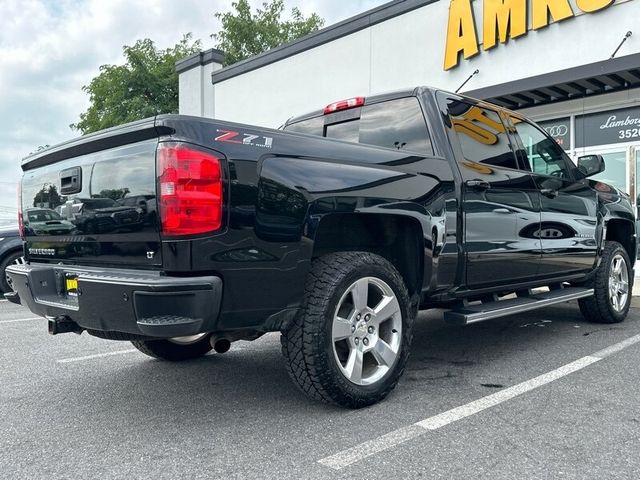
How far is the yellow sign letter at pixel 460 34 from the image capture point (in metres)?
11.0

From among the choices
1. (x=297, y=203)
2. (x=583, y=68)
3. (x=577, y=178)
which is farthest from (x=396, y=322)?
(x=583, y=68)

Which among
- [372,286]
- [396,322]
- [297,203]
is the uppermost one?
[297,203]

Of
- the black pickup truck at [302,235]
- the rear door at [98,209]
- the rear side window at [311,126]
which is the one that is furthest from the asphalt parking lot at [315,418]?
the rear side window at [311,126]

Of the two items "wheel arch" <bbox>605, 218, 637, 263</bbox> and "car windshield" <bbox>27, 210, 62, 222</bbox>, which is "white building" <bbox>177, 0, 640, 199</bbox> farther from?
"car windshield" <bbox>27, 210, 62, 222</bbox>

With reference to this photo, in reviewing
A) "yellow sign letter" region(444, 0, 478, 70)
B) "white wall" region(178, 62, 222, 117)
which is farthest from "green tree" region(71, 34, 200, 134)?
"yellow sign letter" region(444, 0, 478, 70)

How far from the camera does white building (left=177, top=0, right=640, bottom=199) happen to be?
948cm

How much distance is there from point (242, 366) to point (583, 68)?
807cm

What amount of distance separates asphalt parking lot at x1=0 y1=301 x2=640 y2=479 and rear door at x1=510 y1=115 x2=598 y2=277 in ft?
2.43

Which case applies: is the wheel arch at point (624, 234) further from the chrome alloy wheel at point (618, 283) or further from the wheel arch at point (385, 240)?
the wheel arch at point (385, 240)

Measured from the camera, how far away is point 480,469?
2.41m

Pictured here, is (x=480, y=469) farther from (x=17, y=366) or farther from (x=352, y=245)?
(x=17, y=366)

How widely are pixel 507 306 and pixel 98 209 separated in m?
2.80

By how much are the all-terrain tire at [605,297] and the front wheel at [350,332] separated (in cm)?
293

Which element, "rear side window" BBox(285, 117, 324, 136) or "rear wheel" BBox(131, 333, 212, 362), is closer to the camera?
"rear wheel" BBox(131, 333, 212, 362)
